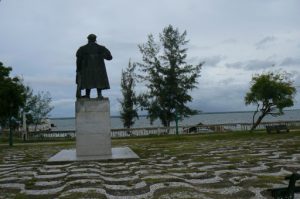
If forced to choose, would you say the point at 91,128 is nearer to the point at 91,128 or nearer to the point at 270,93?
the point at 91,128

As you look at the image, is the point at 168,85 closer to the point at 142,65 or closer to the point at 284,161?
the point at 142,65

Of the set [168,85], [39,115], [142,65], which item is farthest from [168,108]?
[39,115]

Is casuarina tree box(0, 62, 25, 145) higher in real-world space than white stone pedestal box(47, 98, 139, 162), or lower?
higher

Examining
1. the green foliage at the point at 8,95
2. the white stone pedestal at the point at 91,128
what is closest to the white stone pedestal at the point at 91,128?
the white stone pedestal at the point at 91,128

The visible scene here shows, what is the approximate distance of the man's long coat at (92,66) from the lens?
51.4 feet

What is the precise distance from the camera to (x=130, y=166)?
12141mm

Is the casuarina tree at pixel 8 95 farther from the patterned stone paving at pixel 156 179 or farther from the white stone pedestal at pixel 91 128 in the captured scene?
the patterned stone paving at pixel 156 179

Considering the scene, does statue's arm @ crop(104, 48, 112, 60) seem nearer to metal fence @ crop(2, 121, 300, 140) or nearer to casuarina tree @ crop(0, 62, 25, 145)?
casuarina tree @ crop(0, 62, 25, 145)

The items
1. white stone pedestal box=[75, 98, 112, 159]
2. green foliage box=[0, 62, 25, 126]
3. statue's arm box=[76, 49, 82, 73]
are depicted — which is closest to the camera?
white stone pedestal box=[75, 98, 112, 159]

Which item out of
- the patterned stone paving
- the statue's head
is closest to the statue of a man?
the statue's head

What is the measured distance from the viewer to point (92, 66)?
15766 millimetres

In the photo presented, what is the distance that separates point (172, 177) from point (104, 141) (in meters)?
6.25

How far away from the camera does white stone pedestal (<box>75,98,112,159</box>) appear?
50.0ft

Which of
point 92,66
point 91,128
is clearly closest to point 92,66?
point 92,66
